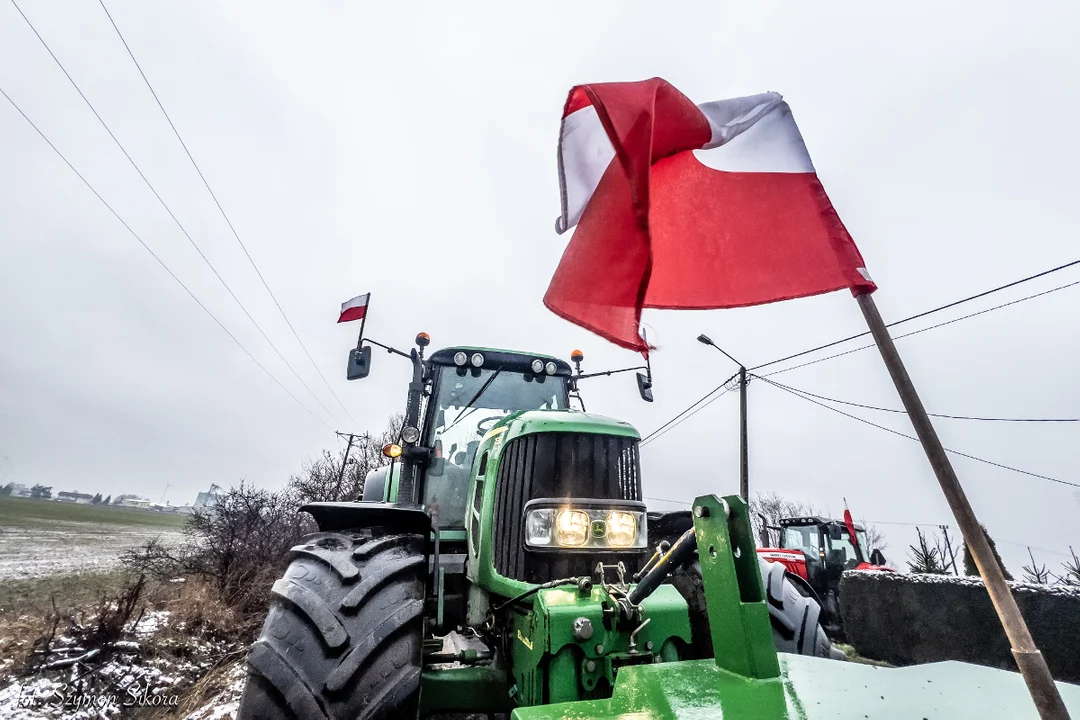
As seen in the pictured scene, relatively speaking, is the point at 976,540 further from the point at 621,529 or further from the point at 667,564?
the point at 621,529

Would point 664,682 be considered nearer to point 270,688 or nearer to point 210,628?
point 270,688

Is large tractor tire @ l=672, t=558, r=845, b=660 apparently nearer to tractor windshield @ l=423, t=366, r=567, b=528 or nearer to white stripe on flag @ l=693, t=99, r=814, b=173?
tractor windshield @ l=423, t=366, r=567, b=528

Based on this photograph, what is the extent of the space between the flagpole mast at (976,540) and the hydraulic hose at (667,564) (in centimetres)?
81

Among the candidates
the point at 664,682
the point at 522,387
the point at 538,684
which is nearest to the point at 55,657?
the point at 522,387

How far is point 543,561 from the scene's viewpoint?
262cm

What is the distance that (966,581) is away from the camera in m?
5.48

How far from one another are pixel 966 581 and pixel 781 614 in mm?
4038

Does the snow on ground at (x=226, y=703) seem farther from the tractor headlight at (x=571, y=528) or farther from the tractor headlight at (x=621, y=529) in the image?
the tractor headlight at (x=621, y=529)

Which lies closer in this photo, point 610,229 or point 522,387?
point 610,229

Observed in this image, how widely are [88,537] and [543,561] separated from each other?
26.7m

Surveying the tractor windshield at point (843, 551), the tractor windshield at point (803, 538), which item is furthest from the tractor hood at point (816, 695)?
the tractor windshield at point (803, 538)

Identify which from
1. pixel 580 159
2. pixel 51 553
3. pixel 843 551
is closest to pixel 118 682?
pixel 580 159

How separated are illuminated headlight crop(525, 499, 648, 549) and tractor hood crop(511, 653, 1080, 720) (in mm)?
1085

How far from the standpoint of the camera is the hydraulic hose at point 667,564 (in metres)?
1.92
